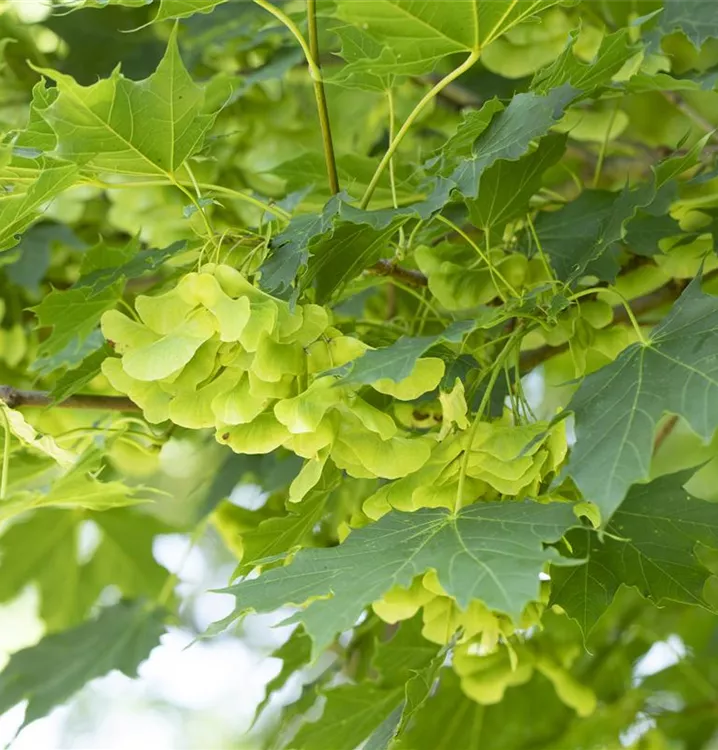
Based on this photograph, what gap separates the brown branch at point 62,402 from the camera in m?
1.00

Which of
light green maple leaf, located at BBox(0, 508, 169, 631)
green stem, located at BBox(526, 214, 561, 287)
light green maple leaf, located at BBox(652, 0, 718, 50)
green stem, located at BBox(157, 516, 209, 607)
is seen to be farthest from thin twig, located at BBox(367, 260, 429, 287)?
light green maple leaf, located at BBox(0, 508, 169, 631)

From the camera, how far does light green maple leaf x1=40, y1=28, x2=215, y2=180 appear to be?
82 centimetres

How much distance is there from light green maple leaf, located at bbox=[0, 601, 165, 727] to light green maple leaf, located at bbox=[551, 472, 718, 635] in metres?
0.64

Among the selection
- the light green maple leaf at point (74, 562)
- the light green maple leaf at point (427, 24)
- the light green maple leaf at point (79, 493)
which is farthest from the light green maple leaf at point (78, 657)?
the light green maple leaf at point (427, 24)

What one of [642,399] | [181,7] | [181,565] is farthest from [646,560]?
[181,565]

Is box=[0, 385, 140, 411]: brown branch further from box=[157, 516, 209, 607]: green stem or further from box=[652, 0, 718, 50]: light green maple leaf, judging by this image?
box=[652, 0, 718, 50]: light green maple leaf

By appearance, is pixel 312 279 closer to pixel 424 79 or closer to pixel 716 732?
pixel 424 79

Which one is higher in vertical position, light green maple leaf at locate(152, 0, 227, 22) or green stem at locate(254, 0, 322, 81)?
light green maple leaf at locate(152, 0, 227, 22)

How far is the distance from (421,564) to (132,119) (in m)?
0.41

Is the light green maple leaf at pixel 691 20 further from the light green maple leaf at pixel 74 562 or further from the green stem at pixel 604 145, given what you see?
the light green maple leaf at pixel 74 562

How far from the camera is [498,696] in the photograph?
1.19m

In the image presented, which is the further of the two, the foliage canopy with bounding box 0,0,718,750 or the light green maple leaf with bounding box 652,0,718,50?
the light green maple leaf with bounding box 652,0,718,50

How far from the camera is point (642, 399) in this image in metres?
0.77

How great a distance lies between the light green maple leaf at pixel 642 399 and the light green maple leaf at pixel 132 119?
14.5 inches
